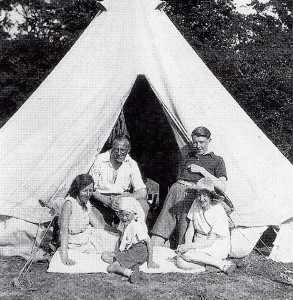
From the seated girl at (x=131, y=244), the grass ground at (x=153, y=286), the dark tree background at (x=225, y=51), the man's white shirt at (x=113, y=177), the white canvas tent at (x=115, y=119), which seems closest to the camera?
the grass ground at (x=153, y=286)

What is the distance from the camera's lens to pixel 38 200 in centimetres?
513

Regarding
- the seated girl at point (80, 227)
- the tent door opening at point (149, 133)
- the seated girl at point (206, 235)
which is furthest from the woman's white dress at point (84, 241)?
the tent door opening at point (149, 133)

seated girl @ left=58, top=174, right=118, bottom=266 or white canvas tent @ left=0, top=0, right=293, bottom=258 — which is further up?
white canvas tent @ left=0, top=0, right=293, bottom=258

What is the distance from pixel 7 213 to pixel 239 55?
10.3 m

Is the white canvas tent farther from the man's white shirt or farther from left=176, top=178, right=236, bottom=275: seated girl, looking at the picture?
left=176, top=178, right=236, bottom=275: seated girl

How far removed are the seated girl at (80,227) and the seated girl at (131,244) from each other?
354 millimetres

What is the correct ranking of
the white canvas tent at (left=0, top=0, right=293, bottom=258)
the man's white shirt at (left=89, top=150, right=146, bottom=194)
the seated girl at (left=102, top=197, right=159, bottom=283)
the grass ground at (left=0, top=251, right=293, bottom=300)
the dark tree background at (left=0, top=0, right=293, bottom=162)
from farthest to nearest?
the dark tree background at (left=0, top=0, right=293, bottom=162) → the man's white shirt at (left=89, top=150, right=146, bottom=194) → the white canvas tent at (left=0, top=0, right=293, bottom=258) → the seated girl at (left=102, top=197, right=159, bottom=283) → the grass ground at (left=0, top=251, right=293, bottom=300)

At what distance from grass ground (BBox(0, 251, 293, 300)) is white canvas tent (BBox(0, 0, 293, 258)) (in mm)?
624

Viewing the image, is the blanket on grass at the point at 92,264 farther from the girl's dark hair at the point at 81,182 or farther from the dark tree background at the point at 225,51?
the dark tree background at the point at 225,51

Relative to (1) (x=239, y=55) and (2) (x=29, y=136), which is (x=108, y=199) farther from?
(1) (x=239, y=55)

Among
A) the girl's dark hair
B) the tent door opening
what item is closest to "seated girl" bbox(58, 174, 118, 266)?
the girl's dark hair

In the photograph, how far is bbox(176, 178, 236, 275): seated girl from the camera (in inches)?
186

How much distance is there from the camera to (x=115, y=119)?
18.6 feet

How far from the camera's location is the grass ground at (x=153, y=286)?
Result: 418cm
